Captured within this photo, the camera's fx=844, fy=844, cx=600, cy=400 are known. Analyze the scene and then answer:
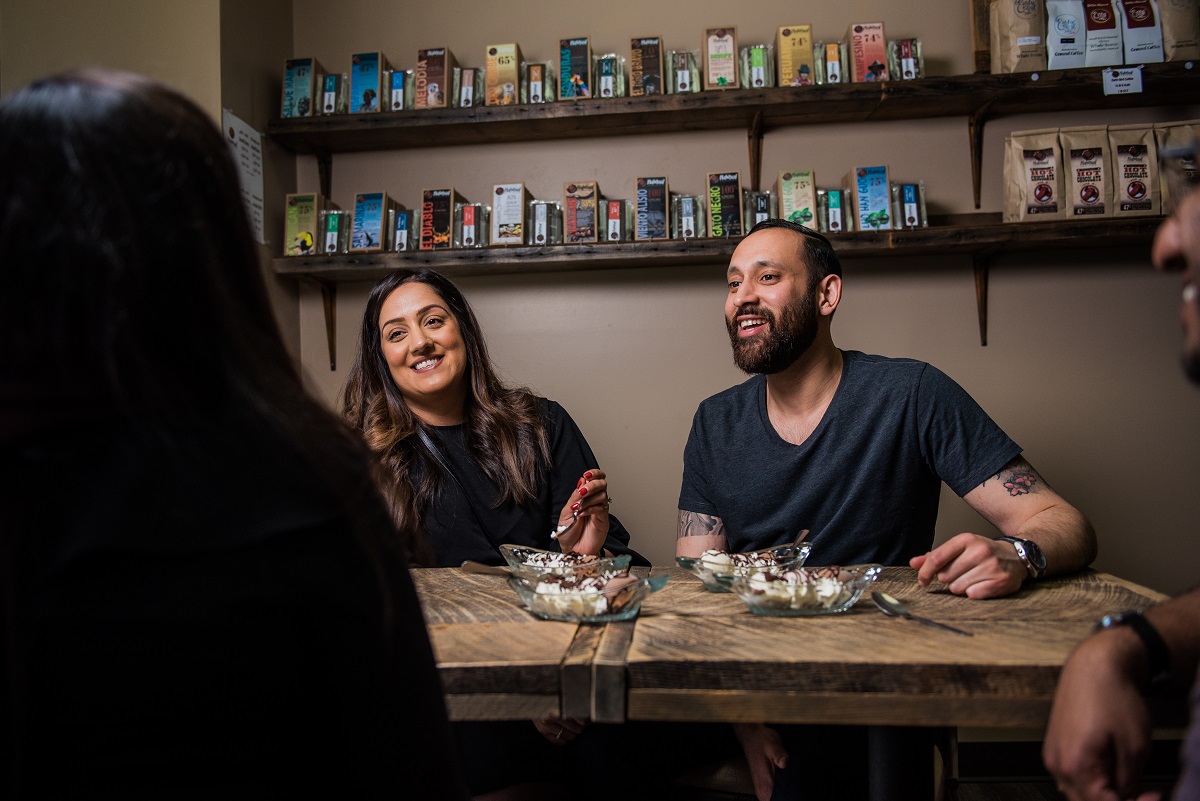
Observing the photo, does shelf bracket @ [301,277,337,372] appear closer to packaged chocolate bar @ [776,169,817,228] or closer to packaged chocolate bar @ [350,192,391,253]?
packaged chocolate bar @ [350,192,391,253]

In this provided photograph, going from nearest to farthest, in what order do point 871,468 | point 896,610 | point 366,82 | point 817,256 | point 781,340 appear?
1. point 896,610
2. point 871,468
3. point 781,340
4. point 817,256
5. point 366,82

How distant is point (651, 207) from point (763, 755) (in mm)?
1958

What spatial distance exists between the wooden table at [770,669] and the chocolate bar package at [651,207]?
1988 millimetres

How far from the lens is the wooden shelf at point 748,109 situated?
2730mm

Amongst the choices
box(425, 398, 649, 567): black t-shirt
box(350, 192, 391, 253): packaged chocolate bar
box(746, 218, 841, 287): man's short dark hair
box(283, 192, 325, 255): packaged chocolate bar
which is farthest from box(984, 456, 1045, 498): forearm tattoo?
box(283, 192, 325, 255): packaged chocolate bar

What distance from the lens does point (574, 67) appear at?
2.95 metres

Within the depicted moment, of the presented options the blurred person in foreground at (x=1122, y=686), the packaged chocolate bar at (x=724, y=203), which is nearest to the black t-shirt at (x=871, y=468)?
the blurred person in foreground at (x=1122, y=686)

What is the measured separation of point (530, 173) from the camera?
317 cm

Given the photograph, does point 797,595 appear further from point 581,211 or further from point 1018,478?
point 581,211

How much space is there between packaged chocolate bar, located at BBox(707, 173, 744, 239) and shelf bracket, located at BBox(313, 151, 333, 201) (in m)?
1.46

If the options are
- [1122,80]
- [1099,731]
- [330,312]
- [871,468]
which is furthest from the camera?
[330,312]

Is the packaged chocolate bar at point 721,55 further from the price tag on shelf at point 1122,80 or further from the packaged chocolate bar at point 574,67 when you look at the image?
the price tag on shelf at point 1122,80

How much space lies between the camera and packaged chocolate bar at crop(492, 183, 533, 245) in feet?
9.59

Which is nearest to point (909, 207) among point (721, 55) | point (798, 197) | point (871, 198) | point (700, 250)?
point (871, 198)
